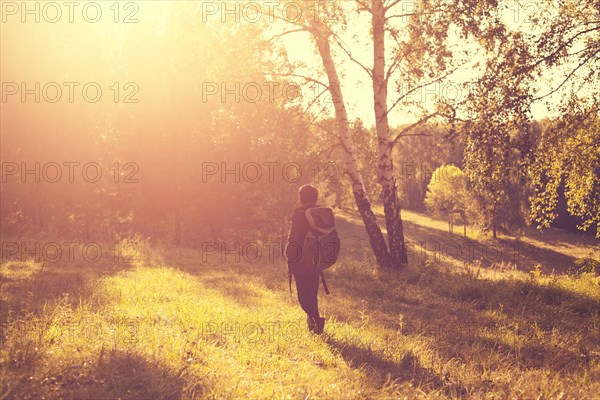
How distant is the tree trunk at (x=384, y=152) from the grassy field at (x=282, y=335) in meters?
1.12

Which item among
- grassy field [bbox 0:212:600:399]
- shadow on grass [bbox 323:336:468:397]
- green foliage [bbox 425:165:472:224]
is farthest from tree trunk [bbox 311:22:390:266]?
green foliage [bbox 425:165:472:224]

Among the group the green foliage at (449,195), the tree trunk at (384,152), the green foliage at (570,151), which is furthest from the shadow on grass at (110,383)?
the green foliage at (449,195)

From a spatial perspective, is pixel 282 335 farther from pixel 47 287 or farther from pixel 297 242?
pixel 47 287

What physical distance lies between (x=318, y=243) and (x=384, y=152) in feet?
26.9

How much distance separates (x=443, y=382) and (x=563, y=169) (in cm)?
967

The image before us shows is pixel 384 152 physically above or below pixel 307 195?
above

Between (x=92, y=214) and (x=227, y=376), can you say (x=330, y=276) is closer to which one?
(x=227, y=376)

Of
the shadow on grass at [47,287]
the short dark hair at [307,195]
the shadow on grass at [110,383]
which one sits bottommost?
the shadow on grass at [47,287]

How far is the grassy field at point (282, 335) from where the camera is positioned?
4719mm

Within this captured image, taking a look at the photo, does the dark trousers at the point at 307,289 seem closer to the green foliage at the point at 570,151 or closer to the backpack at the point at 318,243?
the backpack at the point at 318,243

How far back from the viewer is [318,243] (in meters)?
7.11

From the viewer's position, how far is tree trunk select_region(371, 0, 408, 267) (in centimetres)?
1451

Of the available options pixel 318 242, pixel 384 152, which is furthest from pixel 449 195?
pixel 318 242

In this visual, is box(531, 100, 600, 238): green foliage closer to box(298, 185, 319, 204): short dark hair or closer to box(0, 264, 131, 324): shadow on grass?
box(298, 185, 319, 204): short dark hair
